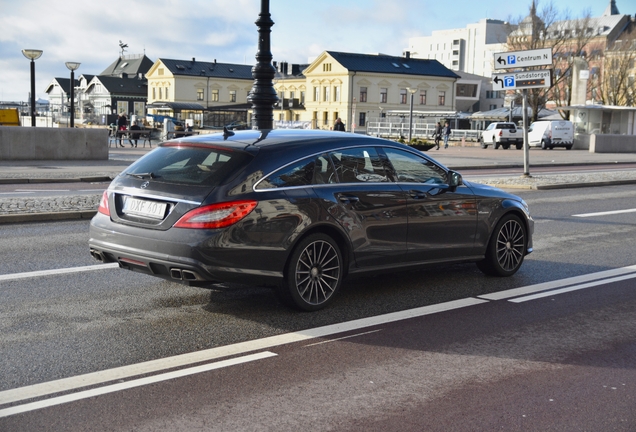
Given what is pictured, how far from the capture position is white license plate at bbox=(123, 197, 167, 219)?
6246mm

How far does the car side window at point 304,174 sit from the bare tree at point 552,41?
70.8 meters

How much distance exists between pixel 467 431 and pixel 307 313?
8.61 feet

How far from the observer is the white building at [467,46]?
538 feet

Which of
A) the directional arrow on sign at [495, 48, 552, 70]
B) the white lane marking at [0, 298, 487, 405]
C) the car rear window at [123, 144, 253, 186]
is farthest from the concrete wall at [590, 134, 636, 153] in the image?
the car rear window at [123, 144, 253, 186]

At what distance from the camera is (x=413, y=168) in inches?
296

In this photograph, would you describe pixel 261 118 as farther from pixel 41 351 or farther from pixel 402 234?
pixel 41 351

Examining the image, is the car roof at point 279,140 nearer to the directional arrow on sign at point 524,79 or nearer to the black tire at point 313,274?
the black tire at point 313,274

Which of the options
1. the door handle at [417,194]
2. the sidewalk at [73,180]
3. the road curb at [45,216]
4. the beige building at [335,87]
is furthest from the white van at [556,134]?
the door handle at [417,194]

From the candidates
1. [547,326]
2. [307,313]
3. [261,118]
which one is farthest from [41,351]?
[261,118]

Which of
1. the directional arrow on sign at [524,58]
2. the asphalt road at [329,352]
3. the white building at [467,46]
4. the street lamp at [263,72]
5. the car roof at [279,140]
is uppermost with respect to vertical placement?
the white building at [467,46]

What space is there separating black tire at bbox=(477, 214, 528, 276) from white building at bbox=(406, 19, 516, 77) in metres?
155

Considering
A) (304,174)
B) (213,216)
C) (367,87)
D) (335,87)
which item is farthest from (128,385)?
(335,87)

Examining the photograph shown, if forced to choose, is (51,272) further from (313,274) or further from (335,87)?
(335,87)

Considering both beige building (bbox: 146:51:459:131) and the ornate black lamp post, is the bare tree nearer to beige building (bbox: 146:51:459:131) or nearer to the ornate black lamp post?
beige building (bbox: 146:51:459:131)
